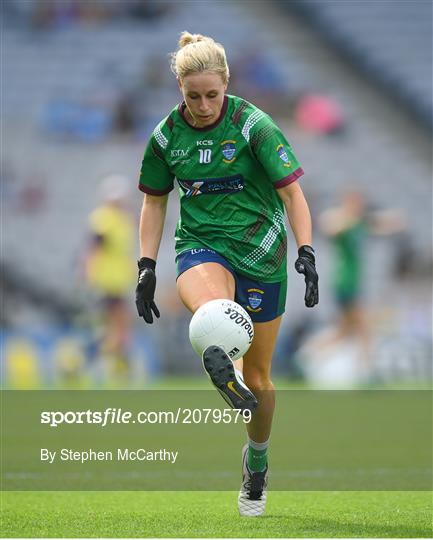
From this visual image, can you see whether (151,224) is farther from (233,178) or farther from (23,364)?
(23,364)

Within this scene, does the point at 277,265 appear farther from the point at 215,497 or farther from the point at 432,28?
the point at 432,28

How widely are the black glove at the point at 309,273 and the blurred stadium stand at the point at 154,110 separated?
551 inches

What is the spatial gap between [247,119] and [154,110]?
55.2ft

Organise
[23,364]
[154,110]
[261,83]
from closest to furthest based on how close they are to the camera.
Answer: [23,364]
[154,110]
[261,83]

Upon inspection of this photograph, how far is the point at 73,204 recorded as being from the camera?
21.9 meters

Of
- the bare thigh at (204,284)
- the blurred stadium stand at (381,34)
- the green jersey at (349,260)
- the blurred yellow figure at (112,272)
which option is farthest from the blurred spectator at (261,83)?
the bare thigh at (204,284)

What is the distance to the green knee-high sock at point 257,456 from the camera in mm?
6285

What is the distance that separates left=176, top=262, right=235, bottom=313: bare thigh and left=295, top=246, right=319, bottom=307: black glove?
0.38 meters

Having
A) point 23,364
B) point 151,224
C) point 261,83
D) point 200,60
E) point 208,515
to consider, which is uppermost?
point 200,60

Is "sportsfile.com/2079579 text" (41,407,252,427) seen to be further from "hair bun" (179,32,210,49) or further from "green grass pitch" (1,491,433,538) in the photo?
"hair bun" (179,32,210,49)

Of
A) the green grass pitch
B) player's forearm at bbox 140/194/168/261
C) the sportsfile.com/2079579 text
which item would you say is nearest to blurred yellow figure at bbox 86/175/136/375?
the sportsfile.com/2079579 text

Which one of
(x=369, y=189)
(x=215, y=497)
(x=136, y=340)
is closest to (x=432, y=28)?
(x=369, y=189)

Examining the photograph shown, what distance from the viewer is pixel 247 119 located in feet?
19.7

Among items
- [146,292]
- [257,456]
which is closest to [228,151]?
[146,292]
